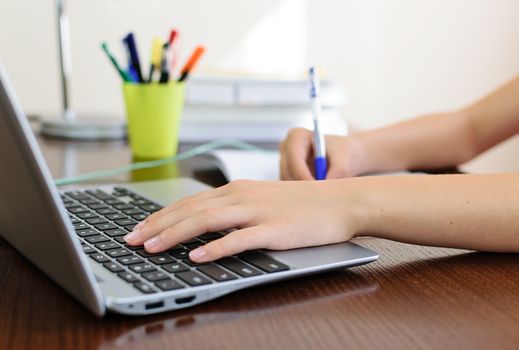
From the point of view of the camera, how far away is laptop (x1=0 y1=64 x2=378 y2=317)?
41 centimetres

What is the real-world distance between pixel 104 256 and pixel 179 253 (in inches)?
2.2

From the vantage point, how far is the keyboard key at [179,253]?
0.53 meters

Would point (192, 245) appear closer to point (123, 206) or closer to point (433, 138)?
point (123, 206)

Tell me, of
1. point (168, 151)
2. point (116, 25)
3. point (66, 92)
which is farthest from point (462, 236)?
point (116, 25)

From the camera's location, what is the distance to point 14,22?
2004mm

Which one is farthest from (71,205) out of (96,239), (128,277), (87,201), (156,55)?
(156,55)

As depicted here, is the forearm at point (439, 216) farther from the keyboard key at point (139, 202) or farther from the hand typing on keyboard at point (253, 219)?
the keyboard key at point (139, 202)

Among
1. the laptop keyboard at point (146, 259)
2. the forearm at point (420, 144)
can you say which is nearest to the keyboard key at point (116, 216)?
the laptop keyboard at point (146, 259)

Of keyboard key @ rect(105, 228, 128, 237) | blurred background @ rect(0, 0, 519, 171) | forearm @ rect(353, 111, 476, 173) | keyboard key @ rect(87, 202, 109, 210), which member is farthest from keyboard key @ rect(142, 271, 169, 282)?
blurred background @ rect(0, 0, 519, 171)

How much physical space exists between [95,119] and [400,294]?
0.98 meters

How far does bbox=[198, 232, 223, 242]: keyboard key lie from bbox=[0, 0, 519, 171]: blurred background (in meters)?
1.52

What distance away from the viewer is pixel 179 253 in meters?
0.53

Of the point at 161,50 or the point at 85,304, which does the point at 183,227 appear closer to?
the point at 85,304

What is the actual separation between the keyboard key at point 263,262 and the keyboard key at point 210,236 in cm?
5
